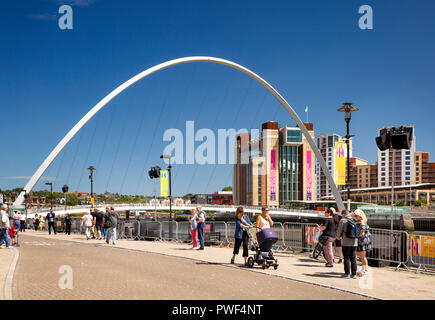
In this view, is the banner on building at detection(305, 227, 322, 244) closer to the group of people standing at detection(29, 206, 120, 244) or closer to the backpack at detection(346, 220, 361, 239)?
the backpack at detection(346, 220, 361, 239)

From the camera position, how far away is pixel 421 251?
40.0 feet

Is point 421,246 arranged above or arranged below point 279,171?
below

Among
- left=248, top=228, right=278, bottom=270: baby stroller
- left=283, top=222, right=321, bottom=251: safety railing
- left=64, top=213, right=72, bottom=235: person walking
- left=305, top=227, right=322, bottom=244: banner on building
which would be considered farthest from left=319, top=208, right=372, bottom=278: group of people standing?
left=64, top=213, right=72, bottom=235: person walking

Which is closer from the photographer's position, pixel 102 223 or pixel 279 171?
pixel 102 223

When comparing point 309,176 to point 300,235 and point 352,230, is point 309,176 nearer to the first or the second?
point 300,235

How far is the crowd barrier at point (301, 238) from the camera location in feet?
40.2

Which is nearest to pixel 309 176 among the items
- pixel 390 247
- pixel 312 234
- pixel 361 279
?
pixel 312 234

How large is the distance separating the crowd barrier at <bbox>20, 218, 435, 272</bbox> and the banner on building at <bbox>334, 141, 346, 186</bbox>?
9.05 meters

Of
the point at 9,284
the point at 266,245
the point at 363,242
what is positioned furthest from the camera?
the point at 266,245

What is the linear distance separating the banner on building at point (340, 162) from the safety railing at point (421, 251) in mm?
13633

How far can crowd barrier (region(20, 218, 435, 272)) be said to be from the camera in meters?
12.3

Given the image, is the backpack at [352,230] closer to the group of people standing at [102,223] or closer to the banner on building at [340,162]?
the group of people standing at [102,223]

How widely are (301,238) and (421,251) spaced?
15.7 feet
